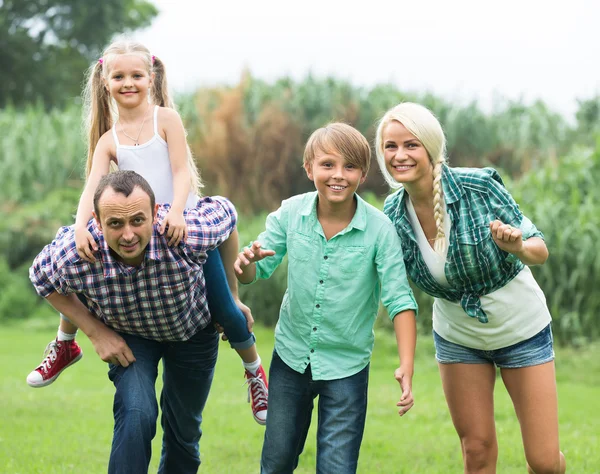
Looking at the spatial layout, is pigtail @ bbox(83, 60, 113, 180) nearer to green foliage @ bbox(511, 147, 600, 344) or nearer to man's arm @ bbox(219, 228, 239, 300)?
man's arm @ bbox(219, 228, 239, 300)

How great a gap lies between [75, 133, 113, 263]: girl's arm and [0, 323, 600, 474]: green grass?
212 centimetres

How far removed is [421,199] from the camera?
180 inches

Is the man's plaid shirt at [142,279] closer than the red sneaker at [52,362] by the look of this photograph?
Yes

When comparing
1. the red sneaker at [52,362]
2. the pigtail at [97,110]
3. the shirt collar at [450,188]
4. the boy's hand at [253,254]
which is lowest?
the red sneaker at [52,362]

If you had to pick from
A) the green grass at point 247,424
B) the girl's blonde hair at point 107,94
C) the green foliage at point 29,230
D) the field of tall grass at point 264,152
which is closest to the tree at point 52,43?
the field of tall grass at point 264,152

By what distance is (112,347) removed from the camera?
4316 millimetres

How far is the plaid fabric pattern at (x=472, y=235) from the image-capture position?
445cm

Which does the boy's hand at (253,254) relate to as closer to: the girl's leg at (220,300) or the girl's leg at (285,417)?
the girl's leg at (220,300)

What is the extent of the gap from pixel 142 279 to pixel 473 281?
→ 1.59 meters

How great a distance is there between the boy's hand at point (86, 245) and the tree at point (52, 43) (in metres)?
28.0

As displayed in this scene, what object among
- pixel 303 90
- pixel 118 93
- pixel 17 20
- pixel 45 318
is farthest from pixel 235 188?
pixel 17 20

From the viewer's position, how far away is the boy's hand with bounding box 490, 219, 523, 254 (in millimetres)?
4133

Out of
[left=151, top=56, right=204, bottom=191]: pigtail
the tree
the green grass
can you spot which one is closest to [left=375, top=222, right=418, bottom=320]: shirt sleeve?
[left=151, top=56, right=204, bottom=191]: pigtail

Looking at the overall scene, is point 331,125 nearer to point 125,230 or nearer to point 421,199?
point 421,199
